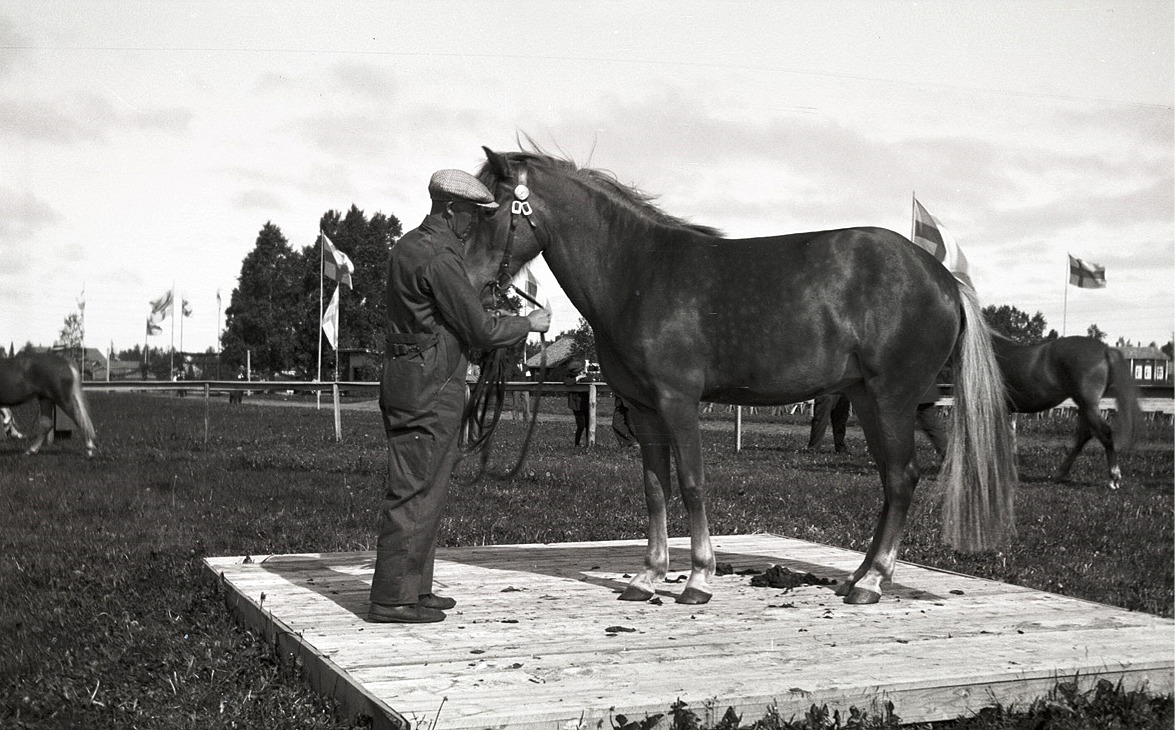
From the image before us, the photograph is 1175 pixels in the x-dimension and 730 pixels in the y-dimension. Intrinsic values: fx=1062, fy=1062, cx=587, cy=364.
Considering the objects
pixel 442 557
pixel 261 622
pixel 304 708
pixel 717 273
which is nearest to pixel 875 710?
pixel 304 708

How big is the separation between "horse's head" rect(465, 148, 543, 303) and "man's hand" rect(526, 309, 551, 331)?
30 cm

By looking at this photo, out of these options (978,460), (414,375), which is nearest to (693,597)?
(978,460)

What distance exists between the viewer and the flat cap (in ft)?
16.8

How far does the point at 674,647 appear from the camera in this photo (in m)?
4.54

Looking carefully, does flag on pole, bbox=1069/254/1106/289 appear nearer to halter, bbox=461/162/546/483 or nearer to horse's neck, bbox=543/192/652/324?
horse's neck, bbox=543/192/652/324

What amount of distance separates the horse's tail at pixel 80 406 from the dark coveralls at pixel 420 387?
474 inches

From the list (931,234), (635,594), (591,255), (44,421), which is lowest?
(635,594)

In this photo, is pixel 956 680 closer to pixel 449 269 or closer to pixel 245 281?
pixel 449 269

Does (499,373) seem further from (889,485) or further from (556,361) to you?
(556,361)

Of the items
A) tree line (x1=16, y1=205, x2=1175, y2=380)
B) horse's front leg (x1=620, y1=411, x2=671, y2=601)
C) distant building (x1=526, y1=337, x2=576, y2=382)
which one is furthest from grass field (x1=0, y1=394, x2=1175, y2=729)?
tree line (x1=16, y1=205, x2=1175, y2=380)

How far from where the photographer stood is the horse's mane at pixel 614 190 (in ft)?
18.7

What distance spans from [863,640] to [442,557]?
10.2 feet

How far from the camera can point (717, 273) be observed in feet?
18.7

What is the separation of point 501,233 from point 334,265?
22999 millimetres
